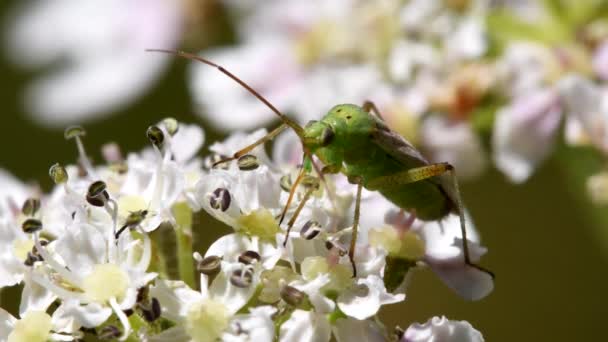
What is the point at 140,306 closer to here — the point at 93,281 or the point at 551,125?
the point at 93,281

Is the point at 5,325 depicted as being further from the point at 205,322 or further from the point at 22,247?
the point at 205,322

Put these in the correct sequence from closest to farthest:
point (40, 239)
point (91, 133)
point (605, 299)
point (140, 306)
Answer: point (140, 306) → point (40, 239) → point (605, 299) → point (91, 133)

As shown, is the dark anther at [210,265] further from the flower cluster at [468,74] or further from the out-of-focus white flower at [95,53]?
the out-of-focus white flower at [95,53]

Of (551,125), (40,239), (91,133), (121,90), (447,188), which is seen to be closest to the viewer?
(40,239)

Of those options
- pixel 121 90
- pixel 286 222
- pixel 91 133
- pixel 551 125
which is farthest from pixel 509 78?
pixel 91 133

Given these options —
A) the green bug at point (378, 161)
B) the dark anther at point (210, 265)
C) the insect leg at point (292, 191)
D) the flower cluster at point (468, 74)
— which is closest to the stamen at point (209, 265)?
the dark anther at point (210, 265)

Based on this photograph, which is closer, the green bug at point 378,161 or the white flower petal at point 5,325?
the white flower petal at point 5,325

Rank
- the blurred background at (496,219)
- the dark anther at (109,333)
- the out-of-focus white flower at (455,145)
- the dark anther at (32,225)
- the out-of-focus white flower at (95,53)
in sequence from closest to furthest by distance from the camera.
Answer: the dark anther at (109,333) < the dark anther at (32,225) < the out-of-focus white flower at (455,145) < the blurred background at (496,219) < the out-of-focus white flower at (95,53)

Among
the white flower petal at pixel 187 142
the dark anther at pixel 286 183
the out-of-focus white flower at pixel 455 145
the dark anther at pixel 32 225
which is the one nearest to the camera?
the dark anther at pixel 32 225
